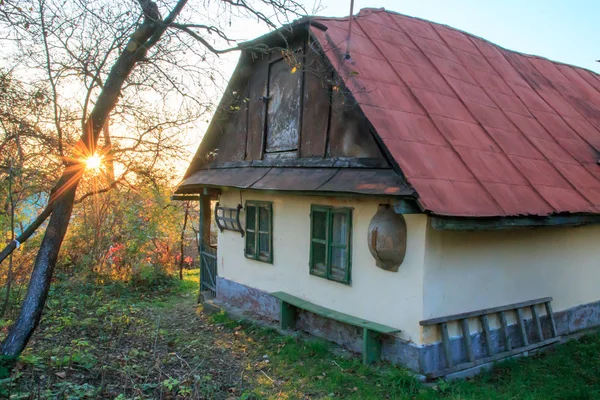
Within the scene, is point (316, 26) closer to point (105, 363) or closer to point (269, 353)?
point (269, 353)

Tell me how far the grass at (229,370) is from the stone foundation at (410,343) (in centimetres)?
23

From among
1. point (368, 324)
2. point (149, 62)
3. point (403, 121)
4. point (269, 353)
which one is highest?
point (149, 62)

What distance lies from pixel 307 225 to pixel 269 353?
2.10 meters

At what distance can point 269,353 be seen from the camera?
6.85 meters

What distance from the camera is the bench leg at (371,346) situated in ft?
19.4

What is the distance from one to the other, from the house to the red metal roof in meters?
0.03

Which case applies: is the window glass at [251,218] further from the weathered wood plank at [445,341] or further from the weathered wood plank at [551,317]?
the weathered wood plank at [551,317]

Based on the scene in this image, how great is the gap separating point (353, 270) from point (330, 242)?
633 mm

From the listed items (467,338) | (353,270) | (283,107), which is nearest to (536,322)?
(467,338)

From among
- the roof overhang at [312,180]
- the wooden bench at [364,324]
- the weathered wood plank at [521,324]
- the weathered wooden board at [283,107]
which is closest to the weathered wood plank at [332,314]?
the wooden bench at [364,324]

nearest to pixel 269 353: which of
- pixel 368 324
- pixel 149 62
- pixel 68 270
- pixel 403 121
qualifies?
pixel 368 324

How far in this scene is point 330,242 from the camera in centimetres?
690

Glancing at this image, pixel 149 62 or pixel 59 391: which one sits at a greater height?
pixel 149 62

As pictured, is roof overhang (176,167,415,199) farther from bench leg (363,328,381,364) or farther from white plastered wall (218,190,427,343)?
bench leg (363,328,381,364)
